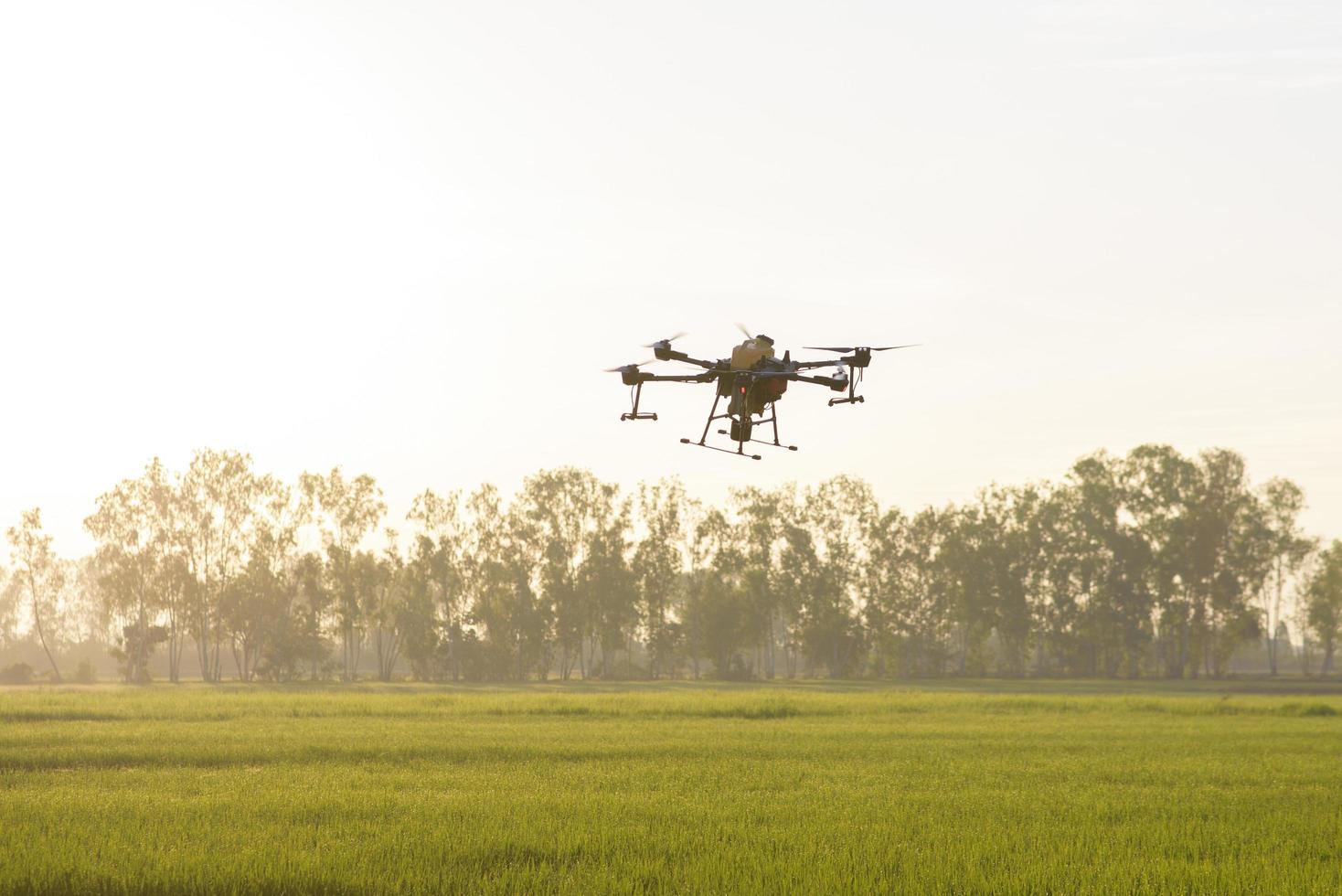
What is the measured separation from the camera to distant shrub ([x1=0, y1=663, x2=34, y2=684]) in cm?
11012

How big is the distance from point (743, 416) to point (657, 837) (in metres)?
7.67

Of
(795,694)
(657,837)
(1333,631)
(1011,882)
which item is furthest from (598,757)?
(1333,631)

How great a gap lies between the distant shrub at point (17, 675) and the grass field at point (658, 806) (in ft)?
230

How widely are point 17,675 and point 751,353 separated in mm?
111342

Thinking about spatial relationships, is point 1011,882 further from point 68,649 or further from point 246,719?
point 68,649

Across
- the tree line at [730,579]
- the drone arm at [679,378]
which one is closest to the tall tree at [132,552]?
the tree line at [730,579]

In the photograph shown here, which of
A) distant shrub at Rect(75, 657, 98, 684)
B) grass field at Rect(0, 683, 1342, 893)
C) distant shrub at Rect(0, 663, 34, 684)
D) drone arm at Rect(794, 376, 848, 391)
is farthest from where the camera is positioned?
distant shrub at Rect(75, 657, 98, 684)

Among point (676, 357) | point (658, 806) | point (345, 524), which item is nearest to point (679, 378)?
point (676, 357)

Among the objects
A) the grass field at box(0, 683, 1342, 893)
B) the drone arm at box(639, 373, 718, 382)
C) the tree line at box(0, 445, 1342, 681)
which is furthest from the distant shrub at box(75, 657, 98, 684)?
the drone arm at box(639, 373, 718, 382)

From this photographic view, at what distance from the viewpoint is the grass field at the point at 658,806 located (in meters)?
18.7

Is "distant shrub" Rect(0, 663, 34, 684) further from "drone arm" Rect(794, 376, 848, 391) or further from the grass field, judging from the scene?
"drone arm" Rect(794, 376, 848, 391)

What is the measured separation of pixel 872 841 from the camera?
2123 cm

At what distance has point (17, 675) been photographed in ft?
364

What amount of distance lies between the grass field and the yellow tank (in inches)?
296
